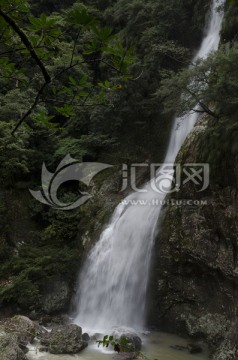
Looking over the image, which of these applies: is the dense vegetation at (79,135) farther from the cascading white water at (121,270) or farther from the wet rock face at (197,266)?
the wet rock face at (197,266)

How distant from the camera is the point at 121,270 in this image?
8930 mm

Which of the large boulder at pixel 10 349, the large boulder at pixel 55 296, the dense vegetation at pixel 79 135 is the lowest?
the large boulder at pixel 10 349

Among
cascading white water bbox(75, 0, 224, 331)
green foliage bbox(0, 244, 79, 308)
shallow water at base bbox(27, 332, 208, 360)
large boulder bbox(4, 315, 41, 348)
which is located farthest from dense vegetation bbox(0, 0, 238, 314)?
shallow water at base bbox(27, 332, 208, 360)

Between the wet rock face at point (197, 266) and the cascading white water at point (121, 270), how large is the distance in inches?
13.4

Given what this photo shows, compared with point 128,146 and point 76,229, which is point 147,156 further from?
point 76,229

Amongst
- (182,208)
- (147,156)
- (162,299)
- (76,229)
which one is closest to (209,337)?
(162,299)

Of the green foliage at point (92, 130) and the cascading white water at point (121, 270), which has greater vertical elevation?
the green foliage at point (92, 130)

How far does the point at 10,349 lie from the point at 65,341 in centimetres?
116

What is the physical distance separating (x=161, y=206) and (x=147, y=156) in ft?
11.3

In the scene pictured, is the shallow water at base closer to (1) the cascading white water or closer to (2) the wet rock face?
(2) the wet rock face

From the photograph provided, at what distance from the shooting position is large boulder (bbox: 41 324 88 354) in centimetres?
700

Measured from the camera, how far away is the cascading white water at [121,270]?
854cm

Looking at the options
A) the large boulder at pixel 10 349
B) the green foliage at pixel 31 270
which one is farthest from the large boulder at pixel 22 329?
the green foliage at pixel 31 270

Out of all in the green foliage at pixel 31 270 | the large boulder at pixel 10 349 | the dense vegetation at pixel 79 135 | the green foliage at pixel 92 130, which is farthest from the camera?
the green foliage at pixel 92 130
